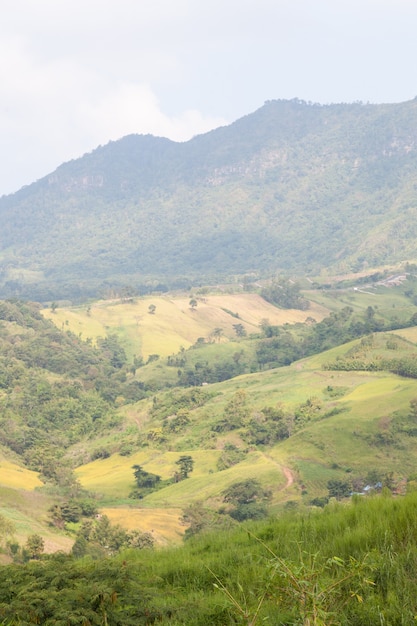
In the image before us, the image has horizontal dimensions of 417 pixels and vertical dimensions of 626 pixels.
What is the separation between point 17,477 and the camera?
44531 millimetres

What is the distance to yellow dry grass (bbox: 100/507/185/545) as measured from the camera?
30.8 meters

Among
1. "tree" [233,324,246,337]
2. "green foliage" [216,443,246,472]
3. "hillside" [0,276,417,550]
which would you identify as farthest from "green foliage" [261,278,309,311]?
"green foliage" [216,443,246,472]

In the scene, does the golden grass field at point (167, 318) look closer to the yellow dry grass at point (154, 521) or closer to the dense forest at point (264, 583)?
the yellow dry grass at point (154, 521)

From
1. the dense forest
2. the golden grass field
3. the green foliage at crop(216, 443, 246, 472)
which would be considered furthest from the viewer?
the golden grass field

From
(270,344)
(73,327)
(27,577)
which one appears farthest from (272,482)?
(73,327)

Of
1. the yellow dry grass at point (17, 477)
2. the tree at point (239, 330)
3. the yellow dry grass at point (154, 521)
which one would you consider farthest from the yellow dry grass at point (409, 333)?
the yellow dry grass at point (154, 521)

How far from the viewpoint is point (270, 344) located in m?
93.8

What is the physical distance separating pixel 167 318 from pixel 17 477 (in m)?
80.7

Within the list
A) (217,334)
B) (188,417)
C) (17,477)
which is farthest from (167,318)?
(17,477)

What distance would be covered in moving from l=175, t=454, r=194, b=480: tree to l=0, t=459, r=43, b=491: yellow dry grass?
10.6m

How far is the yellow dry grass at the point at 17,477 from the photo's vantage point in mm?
41134

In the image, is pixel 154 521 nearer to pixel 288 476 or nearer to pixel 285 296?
pixel 288 476

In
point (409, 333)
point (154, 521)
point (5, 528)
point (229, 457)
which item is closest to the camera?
point (5, 528)

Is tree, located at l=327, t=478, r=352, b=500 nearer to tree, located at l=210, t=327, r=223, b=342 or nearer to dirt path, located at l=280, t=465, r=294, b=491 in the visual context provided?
dirt path, located at l=280, t=465, r=294, b=491
